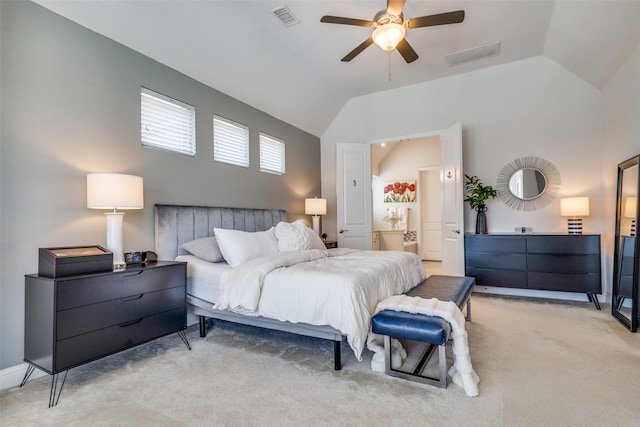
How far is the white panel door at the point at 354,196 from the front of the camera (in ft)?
17.7

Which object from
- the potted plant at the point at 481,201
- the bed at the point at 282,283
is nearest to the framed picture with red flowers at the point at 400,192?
the potted plant at the point at 481,201

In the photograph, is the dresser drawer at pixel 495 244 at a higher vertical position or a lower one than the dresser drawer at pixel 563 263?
higher

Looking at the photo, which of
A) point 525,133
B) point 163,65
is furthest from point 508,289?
point 163,65

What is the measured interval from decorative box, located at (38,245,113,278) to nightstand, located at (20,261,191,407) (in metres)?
0.06

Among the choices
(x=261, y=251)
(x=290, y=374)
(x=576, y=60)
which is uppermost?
(x=576, y=60)

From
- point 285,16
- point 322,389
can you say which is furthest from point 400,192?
point 322,389

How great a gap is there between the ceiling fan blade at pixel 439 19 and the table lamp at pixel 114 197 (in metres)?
2.68

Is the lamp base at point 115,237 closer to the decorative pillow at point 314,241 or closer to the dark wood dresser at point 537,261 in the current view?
the decorative pillow at point 314,241

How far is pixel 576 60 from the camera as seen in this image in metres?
3.91

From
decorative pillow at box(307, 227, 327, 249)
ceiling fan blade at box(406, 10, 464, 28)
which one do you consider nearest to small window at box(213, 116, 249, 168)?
decorative pillow at box(307, 227, 327, 249)

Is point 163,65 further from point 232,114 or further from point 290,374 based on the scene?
point 290,374

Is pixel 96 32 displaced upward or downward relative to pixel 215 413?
upward

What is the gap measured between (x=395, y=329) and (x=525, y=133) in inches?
158

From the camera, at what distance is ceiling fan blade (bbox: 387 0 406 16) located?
2426 millimetres
